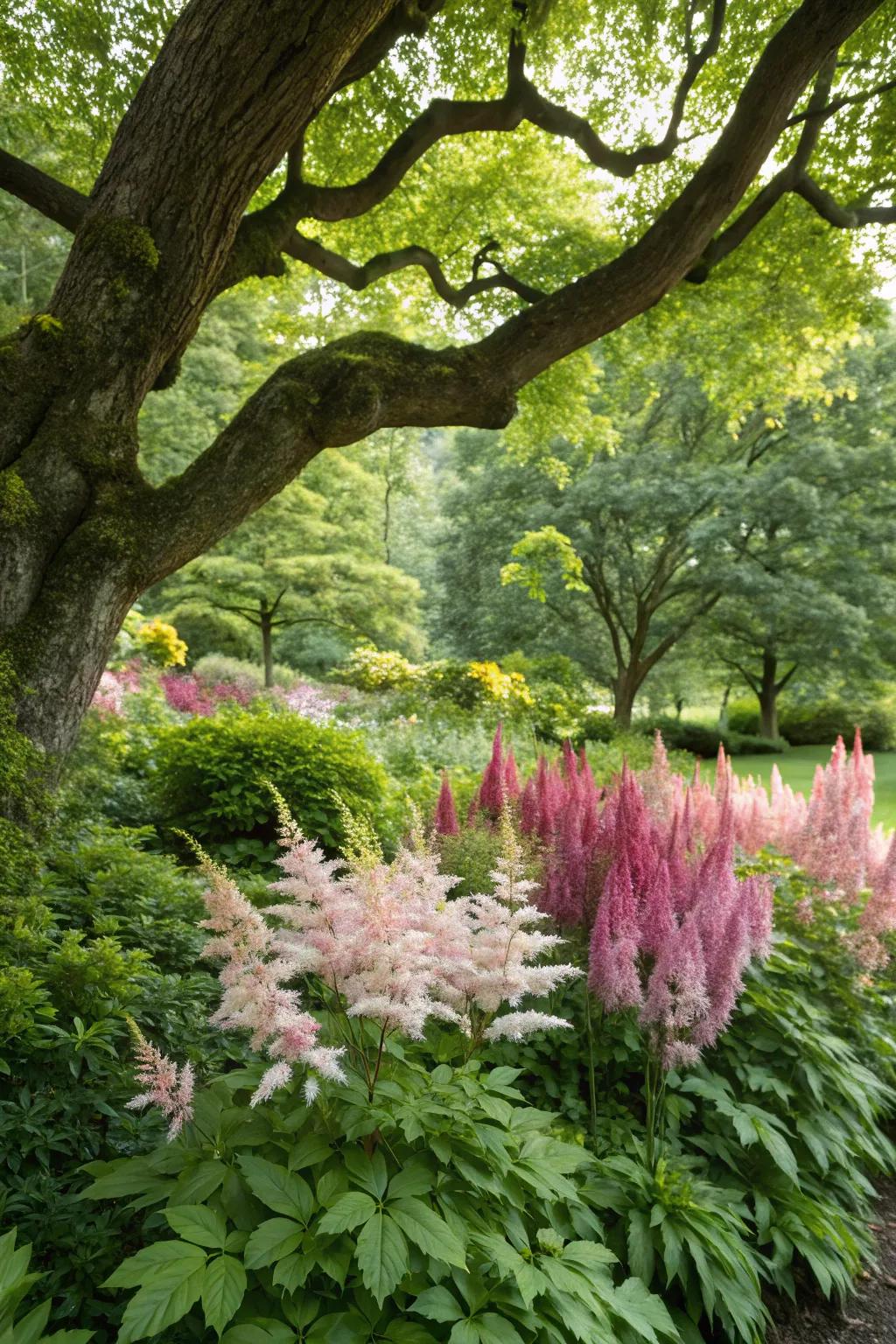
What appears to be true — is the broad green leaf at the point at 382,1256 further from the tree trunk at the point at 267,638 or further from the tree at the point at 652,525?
the tree at the point at 652,525

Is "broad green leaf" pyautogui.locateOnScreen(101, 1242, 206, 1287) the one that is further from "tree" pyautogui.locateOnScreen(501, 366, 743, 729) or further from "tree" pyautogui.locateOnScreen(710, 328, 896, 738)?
"tree" pyautogui.locateOnScreen(710, 328, 896, 738)

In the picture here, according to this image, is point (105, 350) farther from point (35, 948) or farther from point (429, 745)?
point (429, 745)

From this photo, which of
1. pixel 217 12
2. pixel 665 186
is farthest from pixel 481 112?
pixel 217 12

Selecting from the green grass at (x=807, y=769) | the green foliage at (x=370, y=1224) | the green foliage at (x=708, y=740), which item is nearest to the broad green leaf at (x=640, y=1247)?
the green foliage at (x=370, y=1224)

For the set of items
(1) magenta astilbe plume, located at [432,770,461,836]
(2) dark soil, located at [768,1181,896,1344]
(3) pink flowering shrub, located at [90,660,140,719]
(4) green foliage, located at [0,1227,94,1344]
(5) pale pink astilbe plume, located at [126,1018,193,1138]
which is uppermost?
(3) pink flowering shrub, located at [90,660,140,719]

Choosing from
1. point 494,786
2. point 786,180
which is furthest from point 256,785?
point 786,180

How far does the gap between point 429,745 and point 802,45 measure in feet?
25.4

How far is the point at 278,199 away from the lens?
5062 mm

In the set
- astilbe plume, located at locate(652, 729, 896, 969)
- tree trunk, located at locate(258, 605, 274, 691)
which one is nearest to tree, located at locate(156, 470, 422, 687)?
tree trunk, located at locate(258, 605, 274, 691)

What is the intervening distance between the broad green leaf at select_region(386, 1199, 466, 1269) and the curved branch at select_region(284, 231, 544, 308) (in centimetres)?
610

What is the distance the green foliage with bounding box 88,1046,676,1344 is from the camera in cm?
148

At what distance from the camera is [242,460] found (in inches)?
157

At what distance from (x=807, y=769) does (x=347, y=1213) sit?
1699cm

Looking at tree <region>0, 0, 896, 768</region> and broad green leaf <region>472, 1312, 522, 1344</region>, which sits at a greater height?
tree <region>0, 0, 896, 768</region>
